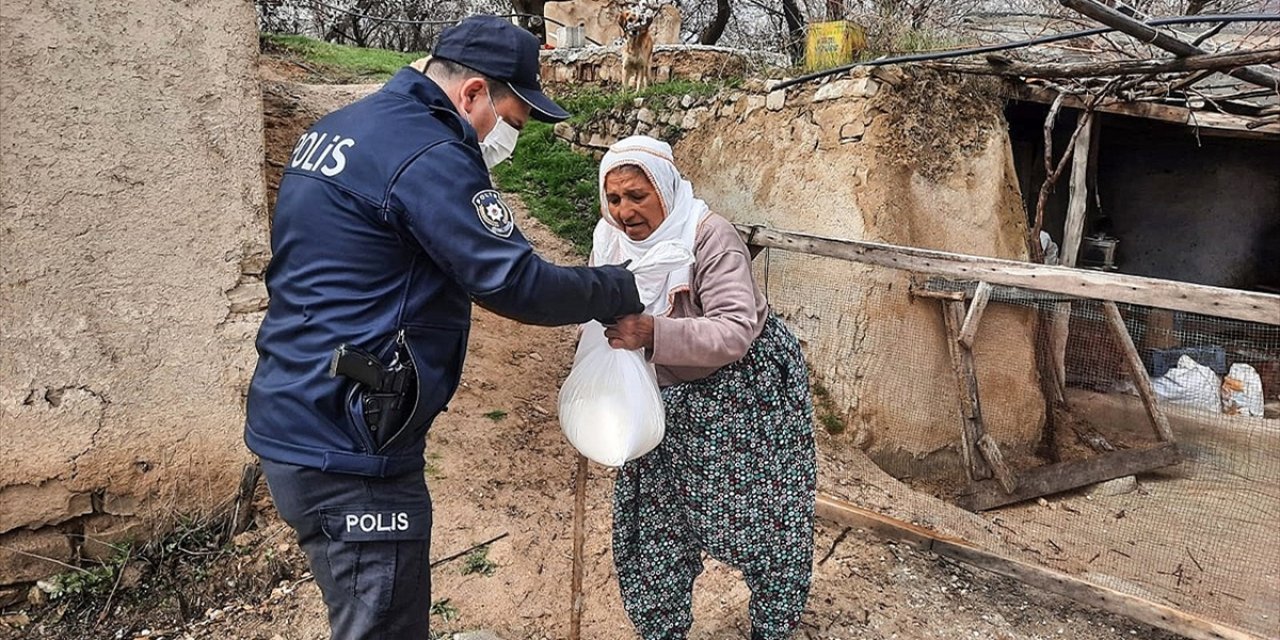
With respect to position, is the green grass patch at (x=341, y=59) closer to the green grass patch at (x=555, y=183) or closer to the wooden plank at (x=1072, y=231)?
the green grass patch at (x=555, y=183)

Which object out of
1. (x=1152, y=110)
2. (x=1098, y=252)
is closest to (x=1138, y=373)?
(x=1152, y=110)

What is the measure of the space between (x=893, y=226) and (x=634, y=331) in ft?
11.2

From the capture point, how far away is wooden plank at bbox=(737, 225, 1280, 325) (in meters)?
2.43

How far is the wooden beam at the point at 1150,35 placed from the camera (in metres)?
3.04

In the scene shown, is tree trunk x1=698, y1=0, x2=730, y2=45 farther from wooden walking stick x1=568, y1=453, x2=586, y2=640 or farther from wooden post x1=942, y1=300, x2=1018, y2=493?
wooden walking stick x1=568, y1=453, x2=586, y2=640

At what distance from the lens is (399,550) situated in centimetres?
166

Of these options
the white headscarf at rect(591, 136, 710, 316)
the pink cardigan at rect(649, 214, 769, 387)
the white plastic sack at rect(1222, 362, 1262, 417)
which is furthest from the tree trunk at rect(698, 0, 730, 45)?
the pink cardigan at rect(649, 214, 769, 387)

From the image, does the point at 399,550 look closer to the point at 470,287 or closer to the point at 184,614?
the point at 470,287

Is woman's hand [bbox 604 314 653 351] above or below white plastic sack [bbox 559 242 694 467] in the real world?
above

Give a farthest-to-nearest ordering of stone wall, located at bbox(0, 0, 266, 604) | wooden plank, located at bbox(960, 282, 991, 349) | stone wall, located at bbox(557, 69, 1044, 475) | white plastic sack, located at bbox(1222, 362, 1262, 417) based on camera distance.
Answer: white plastic sack, located at bbox(1222, 362, 1262, 417) → stone wall, located at bbox(557, 69, 1044, 475) → wooden plank, located at bbox(960, 282, 991, 349) → stone wall, located at bbox(0, 0, 266, 604)

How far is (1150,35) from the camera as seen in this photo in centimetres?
359

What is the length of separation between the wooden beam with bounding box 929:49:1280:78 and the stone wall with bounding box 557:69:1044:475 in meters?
0.17

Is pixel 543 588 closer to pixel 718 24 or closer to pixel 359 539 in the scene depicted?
pixel 359 539

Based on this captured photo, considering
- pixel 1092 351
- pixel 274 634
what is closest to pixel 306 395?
pixel 274 634
